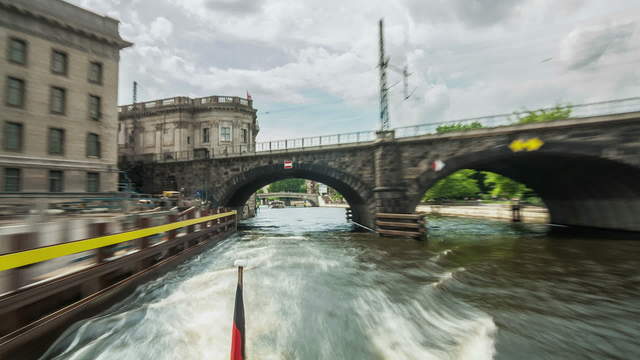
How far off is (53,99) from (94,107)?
254 centimetres

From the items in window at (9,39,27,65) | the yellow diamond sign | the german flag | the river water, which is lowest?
the river water

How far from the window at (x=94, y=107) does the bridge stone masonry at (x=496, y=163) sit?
7757 millimetres

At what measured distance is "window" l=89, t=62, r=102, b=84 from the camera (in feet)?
71.6

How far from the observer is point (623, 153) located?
16.4 metres

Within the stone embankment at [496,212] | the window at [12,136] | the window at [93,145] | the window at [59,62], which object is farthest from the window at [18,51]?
the stone embankment at [496,212]

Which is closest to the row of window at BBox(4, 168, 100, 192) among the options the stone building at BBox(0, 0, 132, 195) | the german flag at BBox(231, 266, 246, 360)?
the stone building at BBox(0, 0, 132, 195)

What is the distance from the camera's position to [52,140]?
19547 mm

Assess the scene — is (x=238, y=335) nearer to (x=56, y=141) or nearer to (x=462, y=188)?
(x=56, y=141)

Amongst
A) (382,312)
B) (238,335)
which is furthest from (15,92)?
(382,312)

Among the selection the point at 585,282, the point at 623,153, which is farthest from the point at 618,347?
the point at 623,153

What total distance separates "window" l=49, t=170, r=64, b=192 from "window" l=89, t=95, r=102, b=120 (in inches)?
189

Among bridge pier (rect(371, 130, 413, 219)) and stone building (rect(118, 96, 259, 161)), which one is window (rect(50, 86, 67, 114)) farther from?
bridge pier (rect(371, 130, 413, 219))

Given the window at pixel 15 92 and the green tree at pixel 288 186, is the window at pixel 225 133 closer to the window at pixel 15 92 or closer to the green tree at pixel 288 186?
the window at pixel 15 92

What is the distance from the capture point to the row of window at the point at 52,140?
1784 cm
